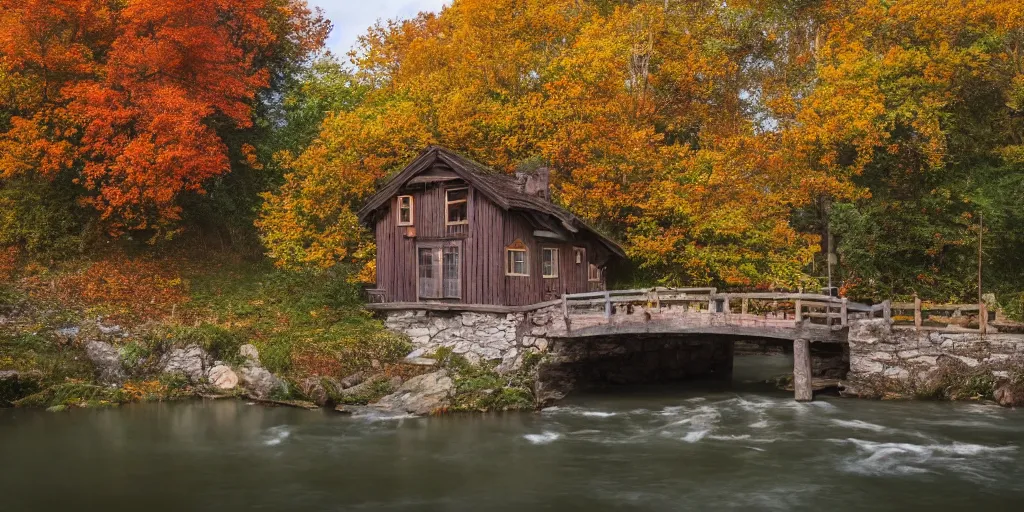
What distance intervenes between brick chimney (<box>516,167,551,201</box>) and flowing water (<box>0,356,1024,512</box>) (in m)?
8.39

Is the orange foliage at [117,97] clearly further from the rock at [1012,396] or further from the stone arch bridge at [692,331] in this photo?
the rock at [1012,396]

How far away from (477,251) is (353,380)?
5.79 metres

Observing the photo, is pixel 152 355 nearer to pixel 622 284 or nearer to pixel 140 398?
pixel 140 398

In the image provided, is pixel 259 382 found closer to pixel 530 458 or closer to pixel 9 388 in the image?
pixel 9 388

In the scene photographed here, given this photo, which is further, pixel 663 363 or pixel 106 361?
pixel 663 363

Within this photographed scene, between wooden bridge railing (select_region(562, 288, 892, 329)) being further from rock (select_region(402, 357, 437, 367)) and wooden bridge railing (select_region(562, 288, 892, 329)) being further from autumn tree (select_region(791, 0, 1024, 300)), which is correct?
autumn tree (select_region(791, 0, 1024, 300))

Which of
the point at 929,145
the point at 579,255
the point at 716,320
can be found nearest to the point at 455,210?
the point at 579,255

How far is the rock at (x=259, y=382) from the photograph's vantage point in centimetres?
2416

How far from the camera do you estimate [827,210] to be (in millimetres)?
34844

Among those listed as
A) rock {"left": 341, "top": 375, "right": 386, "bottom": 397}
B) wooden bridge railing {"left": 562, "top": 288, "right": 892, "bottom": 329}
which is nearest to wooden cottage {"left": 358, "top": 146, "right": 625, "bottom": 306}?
wooden bridge railing {"left": 562, "top": 288, "right": 892, "bottom": 329}

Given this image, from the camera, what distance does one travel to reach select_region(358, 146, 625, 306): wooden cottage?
2700cm

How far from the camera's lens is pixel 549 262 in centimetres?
2845

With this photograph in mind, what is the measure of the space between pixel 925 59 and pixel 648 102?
10.8 metres

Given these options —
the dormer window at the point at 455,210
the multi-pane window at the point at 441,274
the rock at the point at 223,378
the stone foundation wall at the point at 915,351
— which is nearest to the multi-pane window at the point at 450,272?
the multi-pane window at the point at 441,274
